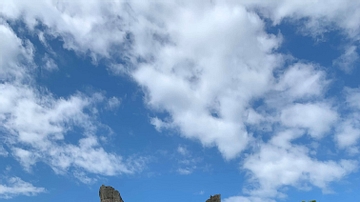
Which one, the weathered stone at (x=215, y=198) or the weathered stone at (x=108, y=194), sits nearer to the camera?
the weathered stone at (x=215, y=198)

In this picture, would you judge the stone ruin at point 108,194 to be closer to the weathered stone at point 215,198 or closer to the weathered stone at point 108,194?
the weathered stone at point 108,194

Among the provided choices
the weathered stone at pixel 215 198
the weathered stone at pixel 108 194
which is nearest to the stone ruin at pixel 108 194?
the weathered stone at pixel 108 194

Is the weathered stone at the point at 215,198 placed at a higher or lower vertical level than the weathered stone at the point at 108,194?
lower

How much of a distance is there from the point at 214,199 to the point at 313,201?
72.6 ft

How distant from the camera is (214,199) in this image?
5050cm

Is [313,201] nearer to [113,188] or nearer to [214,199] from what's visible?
[214,199]

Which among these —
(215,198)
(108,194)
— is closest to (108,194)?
(108,194)

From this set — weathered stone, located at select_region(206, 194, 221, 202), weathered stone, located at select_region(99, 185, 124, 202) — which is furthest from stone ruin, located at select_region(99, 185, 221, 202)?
weathered stone, located at select_region(206, 194, 221, 202)

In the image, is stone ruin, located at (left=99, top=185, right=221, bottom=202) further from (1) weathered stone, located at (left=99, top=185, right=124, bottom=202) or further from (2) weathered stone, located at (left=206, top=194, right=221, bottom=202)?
(2) weathered stone, located at (left=206, top=194, right=221, bottom=202)

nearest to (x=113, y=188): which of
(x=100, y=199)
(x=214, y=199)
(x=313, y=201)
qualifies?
(x=100, y=199)

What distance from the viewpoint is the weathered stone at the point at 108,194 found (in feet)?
172

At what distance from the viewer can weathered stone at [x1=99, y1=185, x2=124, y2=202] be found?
52.3 m

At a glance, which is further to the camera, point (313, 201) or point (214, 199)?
point (313, 201)

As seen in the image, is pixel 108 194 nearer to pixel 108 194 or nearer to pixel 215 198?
pixel 108 194
